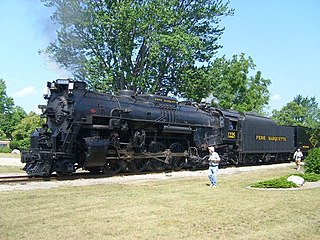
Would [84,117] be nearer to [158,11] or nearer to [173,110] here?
[173,110]

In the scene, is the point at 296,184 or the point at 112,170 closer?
the point at 296,184

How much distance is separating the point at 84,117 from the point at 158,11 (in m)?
17.0

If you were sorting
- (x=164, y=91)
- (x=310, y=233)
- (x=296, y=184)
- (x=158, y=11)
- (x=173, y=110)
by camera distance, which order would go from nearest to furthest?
1. (x=310, y=233)
2. (x=296, y=184)
3. (x=173, y=110)
4. (x=158, y=11)
5. (x=164, y=91)

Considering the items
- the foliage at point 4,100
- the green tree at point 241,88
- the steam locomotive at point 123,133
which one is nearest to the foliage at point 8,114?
the foliage at point 4,100

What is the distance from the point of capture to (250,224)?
352 inches

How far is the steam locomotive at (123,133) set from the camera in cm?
1706

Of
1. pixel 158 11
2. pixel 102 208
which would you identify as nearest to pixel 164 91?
pixel 158 11

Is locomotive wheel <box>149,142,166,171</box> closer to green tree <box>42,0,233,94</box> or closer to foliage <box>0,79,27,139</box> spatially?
green tree <box>42,0,233,94</box>

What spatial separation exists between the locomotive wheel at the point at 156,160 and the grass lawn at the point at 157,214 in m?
6.56

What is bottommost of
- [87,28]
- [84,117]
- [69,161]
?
[69,161]

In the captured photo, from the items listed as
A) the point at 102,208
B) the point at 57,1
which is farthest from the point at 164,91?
the point at 102,208

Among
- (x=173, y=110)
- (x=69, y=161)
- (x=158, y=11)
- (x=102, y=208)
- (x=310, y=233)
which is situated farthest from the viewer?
(x=158, y=11)

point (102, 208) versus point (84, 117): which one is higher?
point (84, 117)

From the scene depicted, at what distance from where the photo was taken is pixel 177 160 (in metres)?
22.6
